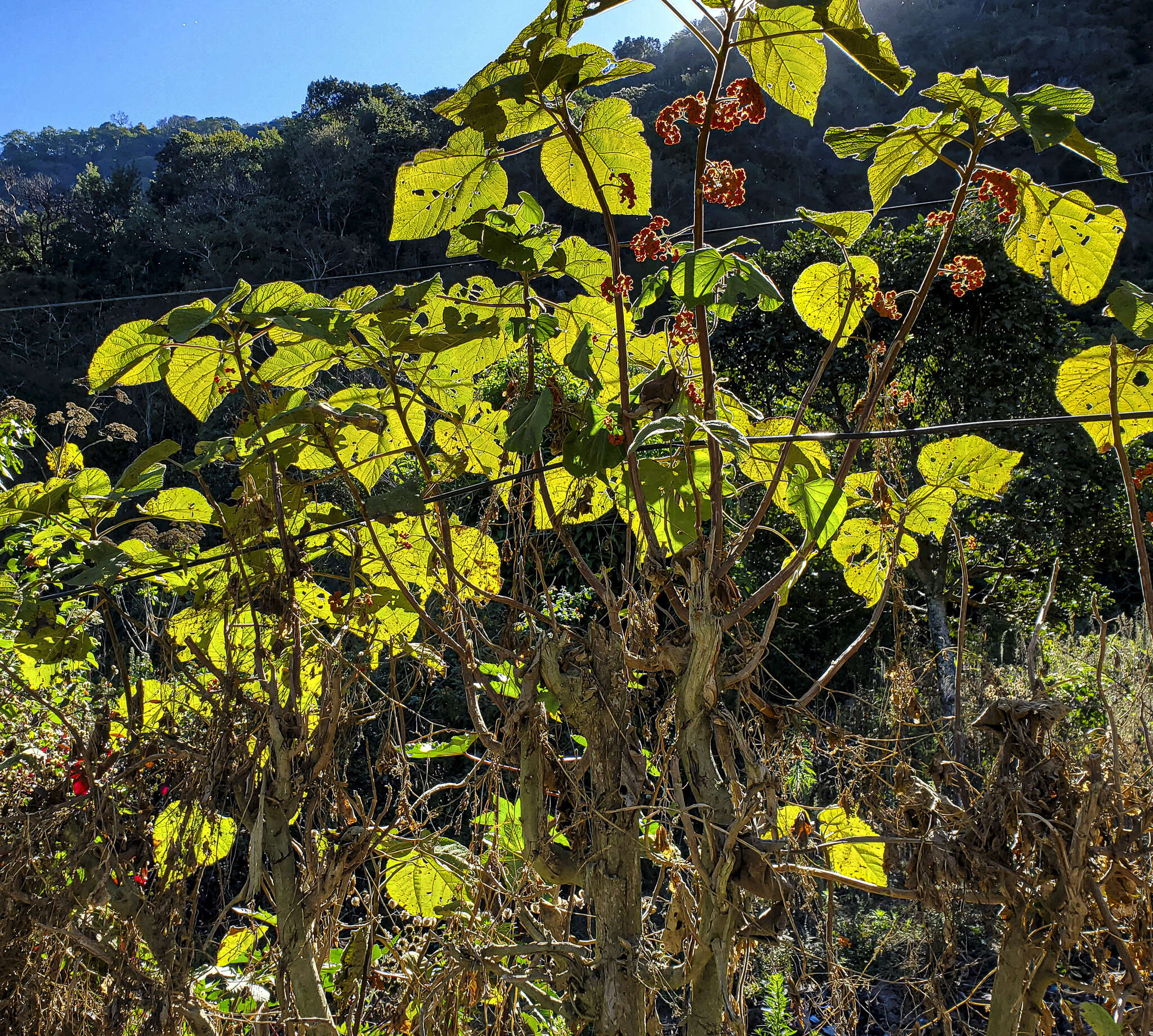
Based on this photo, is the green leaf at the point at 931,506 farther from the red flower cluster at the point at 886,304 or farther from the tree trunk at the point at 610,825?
the tree trunk at the point at 610,825

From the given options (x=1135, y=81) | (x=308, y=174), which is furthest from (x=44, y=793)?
(x=1135, y=81)

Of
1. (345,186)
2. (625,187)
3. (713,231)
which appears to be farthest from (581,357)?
(345,186)

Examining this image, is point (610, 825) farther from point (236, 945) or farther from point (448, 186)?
point (236, 945)

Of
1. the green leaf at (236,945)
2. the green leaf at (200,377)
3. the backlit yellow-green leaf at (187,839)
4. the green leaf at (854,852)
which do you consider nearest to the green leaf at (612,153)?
the green leaf at (200,377)

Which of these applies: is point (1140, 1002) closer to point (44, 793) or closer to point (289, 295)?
point (289, 295)

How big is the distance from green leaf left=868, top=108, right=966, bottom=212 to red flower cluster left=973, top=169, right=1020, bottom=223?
7 centimetres

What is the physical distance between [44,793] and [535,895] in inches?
36.9

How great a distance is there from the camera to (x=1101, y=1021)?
42.3 inches

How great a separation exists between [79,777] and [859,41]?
1699 mm

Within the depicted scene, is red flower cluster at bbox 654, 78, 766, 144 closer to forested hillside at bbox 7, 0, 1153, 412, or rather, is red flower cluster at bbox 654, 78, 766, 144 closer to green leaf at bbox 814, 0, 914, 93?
green leaf at bbox 814, 0, 914, 93

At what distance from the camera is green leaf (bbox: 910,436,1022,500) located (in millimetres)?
1308

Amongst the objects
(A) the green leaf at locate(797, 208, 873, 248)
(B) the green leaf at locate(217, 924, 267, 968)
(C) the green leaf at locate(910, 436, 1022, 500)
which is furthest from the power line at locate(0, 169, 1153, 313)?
(B) the green leaf at locate(217, 924, 267, 968)

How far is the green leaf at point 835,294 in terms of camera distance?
1.31 meters

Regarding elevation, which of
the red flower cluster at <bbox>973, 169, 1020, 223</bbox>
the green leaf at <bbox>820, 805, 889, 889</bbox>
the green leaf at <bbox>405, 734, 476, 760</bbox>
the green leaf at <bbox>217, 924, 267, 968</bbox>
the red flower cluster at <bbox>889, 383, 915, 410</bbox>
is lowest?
Result: the green leaf at <bbox>217, 924, 267, 968</bbox>
